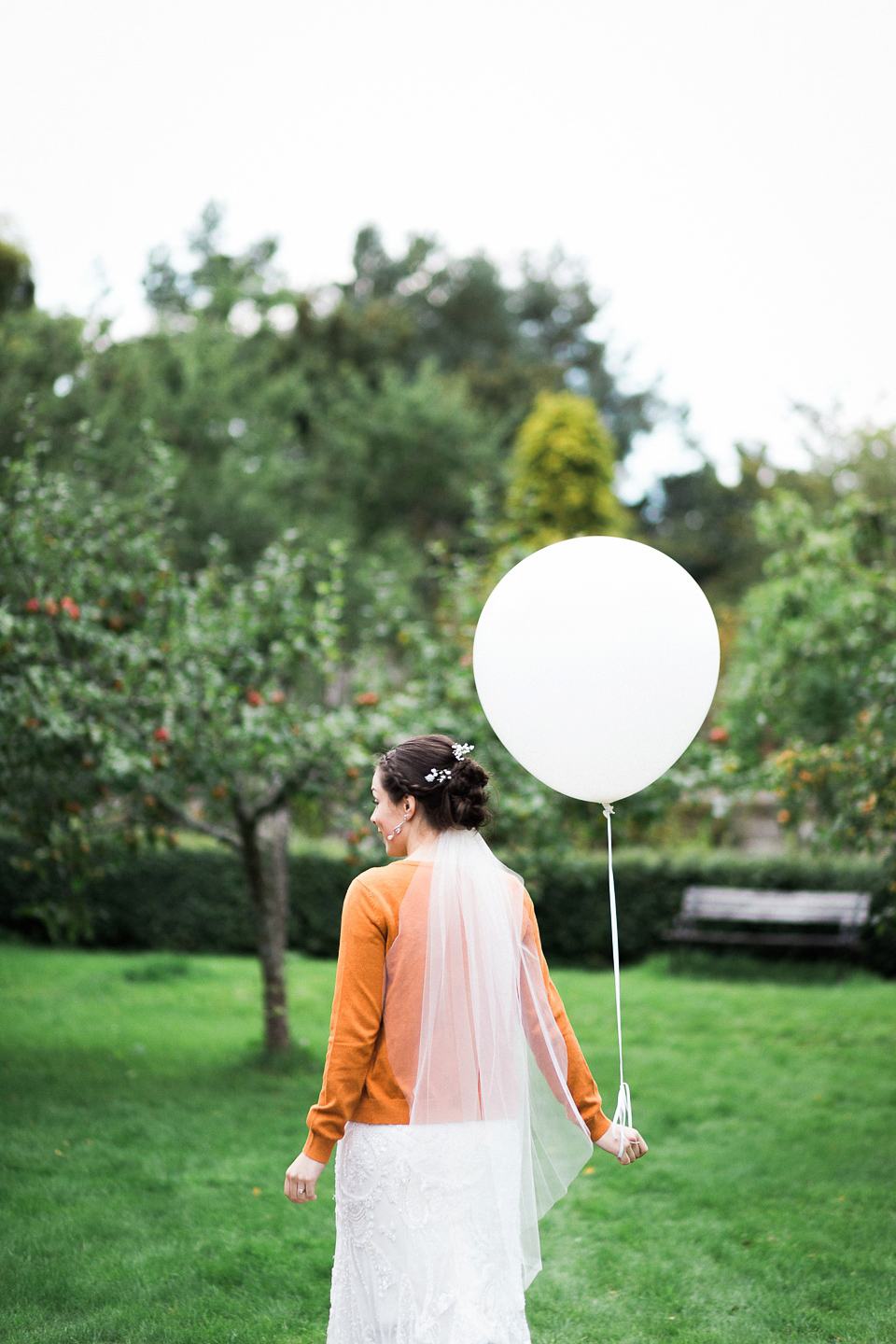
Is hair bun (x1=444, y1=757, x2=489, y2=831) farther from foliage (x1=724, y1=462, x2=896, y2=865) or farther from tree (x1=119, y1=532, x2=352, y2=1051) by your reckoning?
foliage (x1=724, y1=462, x2=896, y2=865)

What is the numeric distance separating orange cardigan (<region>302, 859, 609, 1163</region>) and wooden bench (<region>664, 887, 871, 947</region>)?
27.1ft

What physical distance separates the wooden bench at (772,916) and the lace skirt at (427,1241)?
8156mm

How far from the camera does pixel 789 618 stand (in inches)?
291

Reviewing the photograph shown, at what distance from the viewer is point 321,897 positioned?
10.8 m

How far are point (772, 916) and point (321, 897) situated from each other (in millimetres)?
4587

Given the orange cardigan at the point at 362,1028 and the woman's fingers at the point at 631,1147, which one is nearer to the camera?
the orange cardigan at the point at 362,1028

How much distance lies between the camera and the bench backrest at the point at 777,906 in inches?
375

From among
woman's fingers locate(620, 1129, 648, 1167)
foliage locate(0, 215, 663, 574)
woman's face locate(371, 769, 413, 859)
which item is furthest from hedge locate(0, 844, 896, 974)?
woman's face locate(371, 769, 413, 859)

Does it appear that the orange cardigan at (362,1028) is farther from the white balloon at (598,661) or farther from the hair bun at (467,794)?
the white balloon at (598,661)

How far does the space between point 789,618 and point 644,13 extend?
418cm

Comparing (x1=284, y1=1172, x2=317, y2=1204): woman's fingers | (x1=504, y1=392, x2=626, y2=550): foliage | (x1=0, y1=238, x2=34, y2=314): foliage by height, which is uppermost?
(x1=0, y1=238, x2=34, y2=314): foliage

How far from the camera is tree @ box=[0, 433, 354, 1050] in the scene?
521cm

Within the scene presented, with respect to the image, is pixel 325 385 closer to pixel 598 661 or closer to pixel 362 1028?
pixel 598 661

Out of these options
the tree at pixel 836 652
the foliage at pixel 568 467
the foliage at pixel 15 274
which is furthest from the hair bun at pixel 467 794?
the foliage at pixel 15 274
